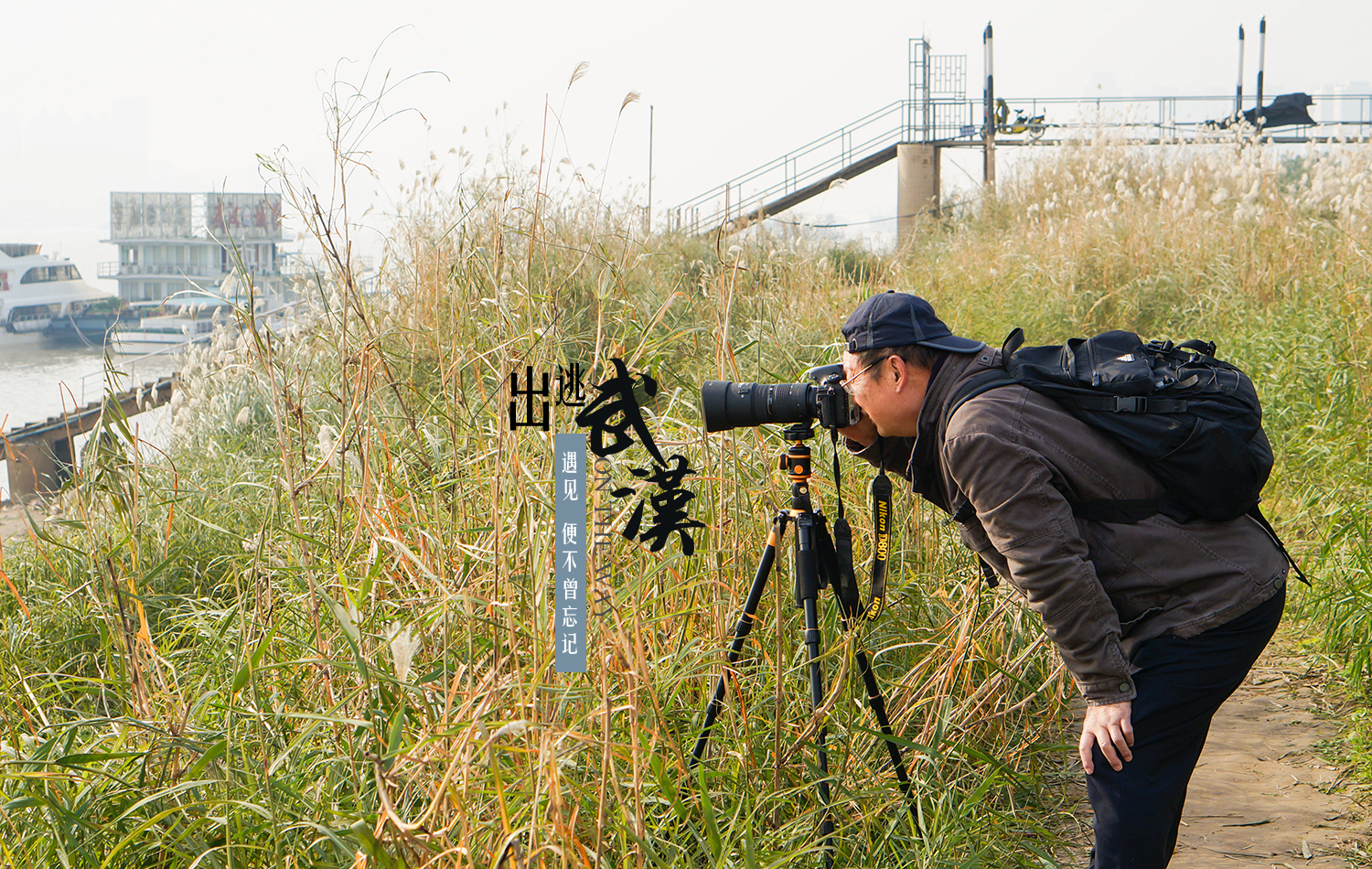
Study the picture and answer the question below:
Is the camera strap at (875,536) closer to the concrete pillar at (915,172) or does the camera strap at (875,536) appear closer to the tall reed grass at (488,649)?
the tall reed grass at (488,649)

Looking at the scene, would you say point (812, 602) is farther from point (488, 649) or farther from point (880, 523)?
point (488, 649)

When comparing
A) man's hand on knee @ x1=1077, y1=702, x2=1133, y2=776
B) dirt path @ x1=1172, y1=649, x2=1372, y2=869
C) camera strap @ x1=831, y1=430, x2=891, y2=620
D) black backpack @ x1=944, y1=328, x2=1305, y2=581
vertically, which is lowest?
dirt path @ x1=1172, y1=649, x2=1372, y2=869

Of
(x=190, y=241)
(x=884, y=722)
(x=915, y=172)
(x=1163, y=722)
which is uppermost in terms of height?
(x=915, y=172)

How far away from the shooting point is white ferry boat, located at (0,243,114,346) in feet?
106

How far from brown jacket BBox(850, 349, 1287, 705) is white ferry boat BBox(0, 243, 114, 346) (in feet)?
120

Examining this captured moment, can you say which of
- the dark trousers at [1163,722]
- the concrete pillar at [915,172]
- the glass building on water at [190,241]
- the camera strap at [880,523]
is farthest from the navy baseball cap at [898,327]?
the concrete pillar at [915,172]

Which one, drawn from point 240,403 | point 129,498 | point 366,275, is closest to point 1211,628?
point 129,498

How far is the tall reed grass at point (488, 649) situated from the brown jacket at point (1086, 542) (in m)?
0.55

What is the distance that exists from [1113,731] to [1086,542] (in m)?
0.34

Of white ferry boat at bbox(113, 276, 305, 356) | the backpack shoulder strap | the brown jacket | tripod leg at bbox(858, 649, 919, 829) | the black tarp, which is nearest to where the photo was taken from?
the brown jacket

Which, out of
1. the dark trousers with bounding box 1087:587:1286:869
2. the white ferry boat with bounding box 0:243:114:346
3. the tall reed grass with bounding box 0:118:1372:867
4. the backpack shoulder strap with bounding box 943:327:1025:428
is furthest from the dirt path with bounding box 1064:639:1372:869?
the white ferry boat with bounding box 0:243:114:346

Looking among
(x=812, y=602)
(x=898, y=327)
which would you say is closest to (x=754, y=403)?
(x=898, y=327)

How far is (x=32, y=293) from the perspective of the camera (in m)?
34.5

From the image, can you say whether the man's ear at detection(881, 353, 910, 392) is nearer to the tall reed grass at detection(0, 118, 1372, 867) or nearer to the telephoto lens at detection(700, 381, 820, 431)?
the telephoto lens at detection(700, 381, 820, 431)
